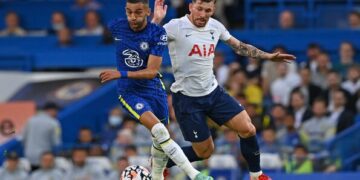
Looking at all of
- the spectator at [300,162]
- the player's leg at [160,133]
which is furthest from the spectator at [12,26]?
the player's leg at [160,133]

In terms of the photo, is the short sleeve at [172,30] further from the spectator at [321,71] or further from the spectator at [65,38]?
the spectator at [65,38]

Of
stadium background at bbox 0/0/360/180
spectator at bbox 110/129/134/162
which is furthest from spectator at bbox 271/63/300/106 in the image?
spectator at bbox 110/129/134/162

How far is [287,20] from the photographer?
2483 cm

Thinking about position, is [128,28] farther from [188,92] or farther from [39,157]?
[39,157]

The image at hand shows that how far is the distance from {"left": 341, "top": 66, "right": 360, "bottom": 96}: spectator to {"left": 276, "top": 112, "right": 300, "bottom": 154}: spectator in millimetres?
1240

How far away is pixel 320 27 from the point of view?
83.7 ft

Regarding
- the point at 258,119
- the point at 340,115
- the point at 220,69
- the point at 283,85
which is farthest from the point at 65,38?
the point at 340,115

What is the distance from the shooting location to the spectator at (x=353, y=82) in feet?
71.4

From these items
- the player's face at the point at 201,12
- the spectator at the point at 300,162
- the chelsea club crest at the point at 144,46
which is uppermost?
the player's face at the point at 201,12

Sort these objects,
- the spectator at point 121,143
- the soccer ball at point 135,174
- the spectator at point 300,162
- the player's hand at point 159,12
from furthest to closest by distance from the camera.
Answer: the spectator at point 121,143 → the spectator at point 300,162 → the player's hand at point 159,12 → the soccer ball at point 135,174

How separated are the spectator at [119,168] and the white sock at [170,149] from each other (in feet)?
15.6

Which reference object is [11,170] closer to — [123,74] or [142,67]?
[142,67]

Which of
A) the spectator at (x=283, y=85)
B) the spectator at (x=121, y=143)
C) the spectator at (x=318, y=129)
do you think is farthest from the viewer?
the spectator at (x=283, y=85)

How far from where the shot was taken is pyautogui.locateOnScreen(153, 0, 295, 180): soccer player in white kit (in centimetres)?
1558
